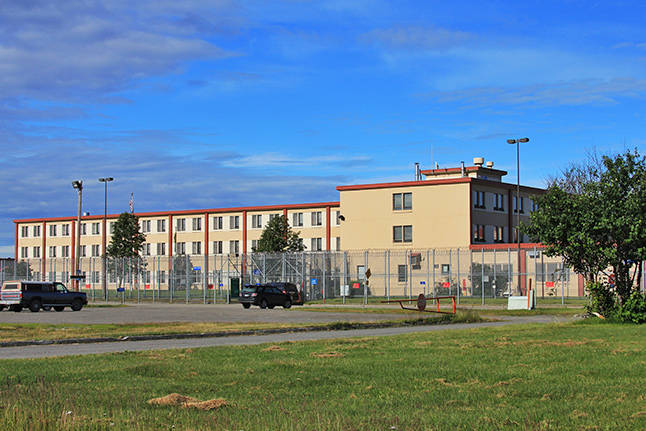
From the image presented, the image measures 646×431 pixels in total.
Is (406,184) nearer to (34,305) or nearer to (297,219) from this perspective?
(297,219)

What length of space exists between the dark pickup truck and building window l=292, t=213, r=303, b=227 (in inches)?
1837

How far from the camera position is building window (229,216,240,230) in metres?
96.0

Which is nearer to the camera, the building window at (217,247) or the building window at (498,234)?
the building window at (498,234)

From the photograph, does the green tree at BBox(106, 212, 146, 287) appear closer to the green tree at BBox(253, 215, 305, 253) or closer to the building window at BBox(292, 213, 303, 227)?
the green tree at BBox(253, 215, 305, 253)

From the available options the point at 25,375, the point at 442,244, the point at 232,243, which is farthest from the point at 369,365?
the point at 232,243

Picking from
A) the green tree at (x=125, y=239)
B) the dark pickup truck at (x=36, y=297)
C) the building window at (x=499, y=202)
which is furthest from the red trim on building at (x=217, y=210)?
the dark pickup truck at (x=36, y=297)

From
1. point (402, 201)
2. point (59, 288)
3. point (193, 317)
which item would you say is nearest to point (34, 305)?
point (59, 288)

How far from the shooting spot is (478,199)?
71.4 meters

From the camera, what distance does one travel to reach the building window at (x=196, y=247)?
98562mm

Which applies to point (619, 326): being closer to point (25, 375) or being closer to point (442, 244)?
point (25, 375)

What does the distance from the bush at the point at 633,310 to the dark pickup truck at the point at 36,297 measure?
30271 millimetres

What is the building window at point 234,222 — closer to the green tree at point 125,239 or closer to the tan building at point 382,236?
the tan building at point 382,236

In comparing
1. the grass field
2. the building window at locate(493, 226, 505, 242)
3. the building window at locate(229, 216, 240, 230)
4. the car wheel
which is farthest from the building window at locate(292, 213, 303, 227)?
the grass field

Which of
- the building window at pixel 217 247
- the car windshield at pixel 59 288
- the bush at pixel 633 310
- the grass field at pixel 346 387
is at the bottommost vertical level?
the grass field at pixel 346 387
